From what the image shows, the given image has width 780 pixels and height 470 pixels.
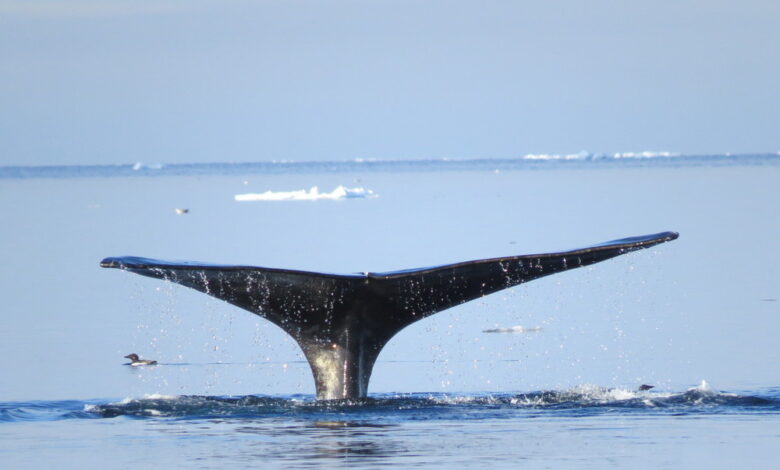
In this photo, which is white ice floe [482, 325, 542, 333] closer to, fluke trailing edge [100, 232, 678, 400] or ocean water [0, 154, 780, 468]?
ocean water [0, 154, 780, 468]

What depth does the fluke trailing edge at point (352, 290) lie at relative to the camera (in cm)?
1013

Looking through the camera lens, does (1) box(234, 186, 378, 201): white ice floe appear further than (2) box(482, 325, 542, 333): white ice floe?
Yes

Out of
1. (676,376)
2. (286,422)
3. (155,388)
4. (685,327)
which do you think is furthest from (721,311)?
(286,422)

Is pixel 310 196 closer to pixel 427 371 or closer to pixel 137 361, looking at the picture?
pixel 137 361

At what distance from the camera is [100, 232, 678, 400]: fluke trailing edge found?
1013cm

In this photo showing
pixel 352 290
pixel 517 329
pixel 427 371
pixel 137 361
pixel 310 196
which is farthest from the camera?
pixel 310 196

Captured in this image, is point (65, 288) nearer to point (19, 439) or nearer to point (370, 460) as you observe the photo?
point (19, 439)

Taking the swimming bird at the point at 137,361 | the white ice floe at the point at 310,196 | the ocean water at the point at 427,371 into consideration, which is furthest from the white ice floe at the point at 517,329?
the white ice floe at the point at 310,196

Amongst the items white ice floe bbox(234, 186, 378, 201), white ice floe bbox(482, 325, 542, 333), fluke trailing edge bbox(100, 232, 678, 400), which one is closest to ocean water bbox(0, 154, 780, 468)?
white ice floe bbox(482, 325, 542, 333)

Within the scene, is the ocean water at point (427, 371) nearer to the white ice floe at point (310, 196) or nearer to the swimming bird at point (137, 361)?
the swimming bird at point (137, 361)

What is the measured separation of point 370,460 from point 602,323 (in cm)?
919

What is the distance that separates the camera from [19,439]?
11.1m

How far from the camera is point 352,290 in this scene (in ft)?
34.3

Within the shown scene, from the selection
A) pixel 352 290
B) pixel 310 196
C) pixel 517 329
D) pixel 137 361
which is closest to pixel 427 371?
pixel 137 361
